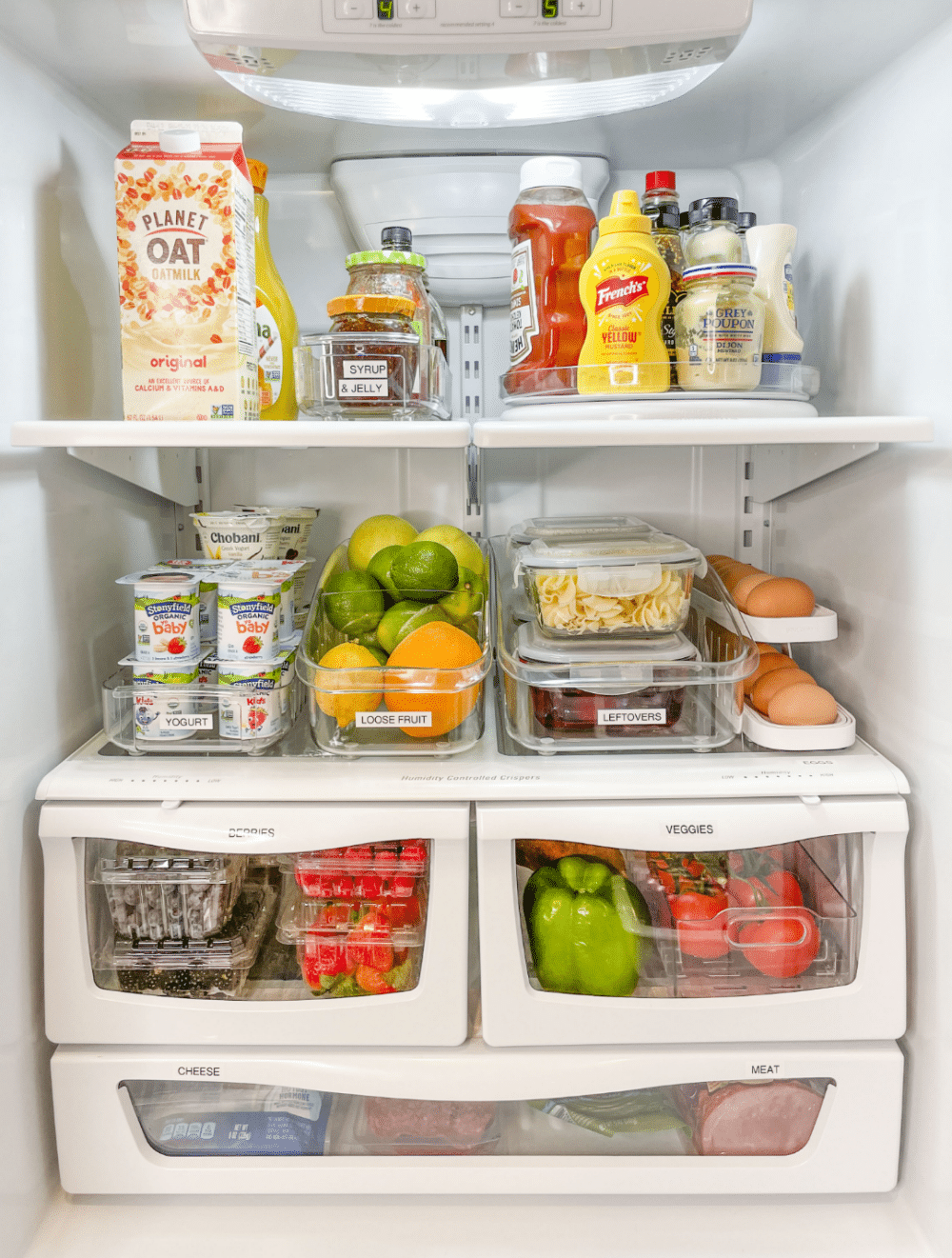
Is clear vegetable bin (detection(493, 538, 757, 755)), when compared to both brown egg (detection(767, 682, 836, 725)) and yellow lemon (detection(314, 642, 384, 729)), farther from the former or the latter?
yellow lemon (detection(314, 642, 384, 729))

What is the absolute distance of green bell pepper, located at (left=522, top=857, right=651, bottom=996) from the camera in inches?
36.4

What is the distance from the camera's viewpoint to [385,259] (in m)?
1.05

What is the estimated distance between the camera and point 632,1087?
0.93 meters

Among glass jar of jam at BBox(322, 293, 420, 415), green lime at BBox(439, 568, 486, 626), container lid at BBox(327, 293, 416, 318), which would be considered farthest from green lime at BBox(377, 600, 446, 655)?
container lid at BBox(327, 293, 416, 318)

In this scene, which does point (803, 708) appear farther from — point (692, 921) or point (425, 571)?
point (425, 571)

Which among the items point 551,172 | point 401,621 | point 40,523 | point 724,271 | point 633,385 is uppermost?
point 551,172

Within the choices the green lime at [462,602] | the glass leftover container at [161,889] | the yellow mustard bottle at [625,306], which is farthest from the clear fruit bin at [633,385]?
the glass leftover container at [161,889]

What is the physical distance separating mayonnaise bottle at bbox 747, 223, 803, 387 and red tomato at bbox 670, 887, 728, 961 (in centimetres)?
58

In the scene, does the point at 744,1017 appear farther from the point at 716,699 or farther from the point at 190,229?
the point at 190,229

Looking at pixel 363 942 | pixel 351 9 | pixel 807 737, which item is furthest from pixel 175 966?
pixel 351 9

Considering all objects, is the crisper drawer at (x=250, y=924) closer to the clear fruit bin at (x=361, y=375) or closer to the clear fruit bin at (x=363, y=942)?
the clear fruit bin at (x=363, y=942)

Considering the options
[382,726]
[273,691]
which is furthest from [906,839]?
[273,691]

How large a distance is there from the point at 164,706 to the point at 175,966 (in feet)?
0.88

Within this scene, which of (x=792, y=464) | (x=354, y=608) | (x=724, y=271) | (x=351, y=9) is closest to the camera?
(x=351, y=9)
